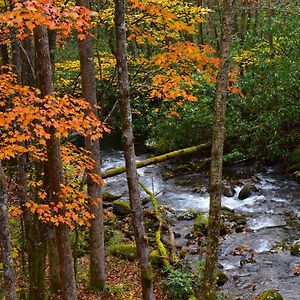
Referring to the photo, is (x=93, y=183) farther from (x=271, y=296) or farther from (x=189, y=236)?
(x=189, y=236)

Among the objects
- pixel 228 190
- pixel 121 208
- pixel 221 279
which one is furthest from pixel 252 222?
pixel 121 208

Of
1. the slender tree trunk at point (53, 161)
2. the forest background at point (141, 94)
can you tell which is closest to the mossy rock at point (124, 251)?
the forest background at point (141, 94)

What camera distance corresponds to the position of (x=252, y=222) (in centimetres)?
1554

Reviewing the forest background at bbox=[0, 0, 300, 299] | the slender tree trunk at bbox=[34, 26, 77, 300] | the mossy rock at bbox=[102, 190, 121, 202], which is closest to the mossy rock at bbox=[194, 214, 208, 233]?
the forest background at bbox=[0, 0, 300, 299]

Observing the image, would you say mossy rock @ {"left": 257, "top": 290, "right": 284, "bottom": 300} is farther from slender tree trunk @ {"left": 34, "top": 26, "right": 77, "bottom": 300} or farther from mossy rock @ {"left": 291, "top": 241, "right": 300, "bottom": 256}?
slender tree trunk @ {"left": 34, "top": 26, "right": 77, "bottom": 300}

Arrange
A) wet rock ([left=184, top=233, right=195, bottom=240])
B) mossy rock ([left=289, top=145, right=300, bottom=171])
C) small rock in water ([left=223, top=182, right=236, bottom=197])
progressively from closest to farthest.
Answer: wet rock ([left=184, top=233, right=195, bottom=240]), small rock in water ([left=223, top=182, right=236, bottom=197]), mossy rock ([left=289, top=145, right=300, bottom=171])

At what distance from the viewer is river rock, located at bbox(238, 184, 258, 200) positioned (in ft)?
58.2

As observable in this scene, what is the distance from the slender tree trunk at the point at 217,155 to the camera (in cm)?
746

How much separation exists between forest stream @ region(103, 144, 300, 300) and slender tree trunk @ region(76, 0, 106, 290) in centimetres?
341

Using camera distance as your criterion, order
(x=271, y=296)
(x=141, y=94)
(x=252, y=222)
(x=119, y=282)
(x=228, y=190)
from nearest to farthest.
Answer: (x=271, y=296) → (x=119, y=282) → (x=252, y=222) → (x=228, y=190) → (x=141, y=94)

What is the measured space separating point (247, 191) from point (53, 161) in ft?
39.7

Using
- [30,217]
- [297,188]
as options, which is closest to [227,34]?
[30,217]

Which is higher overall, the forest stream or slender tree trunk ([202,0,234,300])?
slender tree trunk ([202,0,234,300])

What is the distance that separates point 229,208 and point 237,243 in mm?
3064
